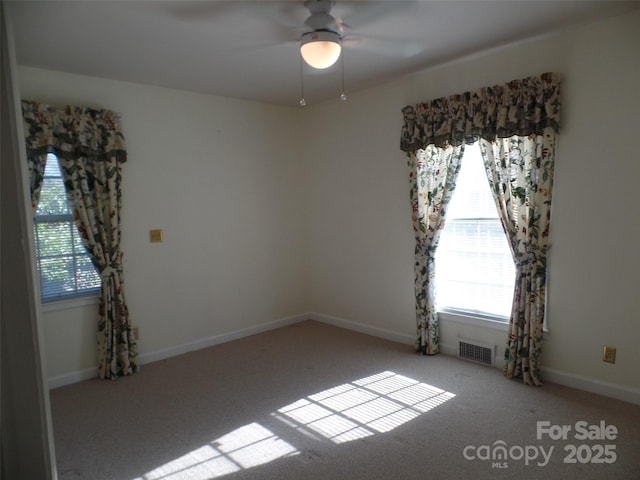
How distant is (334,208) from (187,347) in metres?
2.17

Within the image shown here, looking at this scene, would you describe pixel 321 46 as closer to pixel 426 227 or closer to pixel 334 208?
pixel 426 227

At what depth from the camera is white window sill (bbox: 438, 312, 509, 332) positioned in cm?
346

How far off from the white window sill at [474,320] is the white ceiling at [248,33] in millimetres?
2213

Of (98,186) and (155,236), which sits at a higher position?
(98,186)

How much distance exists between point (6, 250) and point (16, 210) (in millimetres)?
202

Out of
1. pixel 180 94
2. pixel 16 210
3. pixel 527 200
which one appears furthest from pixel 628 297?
pixel 180 94

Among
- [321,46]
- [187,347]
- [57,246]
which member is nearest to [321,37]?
[321,46]

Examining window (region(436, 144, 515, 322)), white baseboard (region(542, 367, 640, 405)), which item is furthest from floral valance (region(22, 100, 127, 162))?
white baseboard (region(542, 367, 640, 405))

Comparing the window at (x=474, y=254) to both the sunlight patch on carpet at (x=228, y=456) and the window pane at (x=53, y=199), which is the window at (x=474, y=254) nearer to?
the sunlight patch on carpet at (x=228, y=456)

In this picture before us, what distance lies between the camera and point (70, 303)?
11.5ft

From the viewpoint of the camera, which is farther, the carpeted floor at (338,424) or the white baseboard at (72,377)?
the white baseboard at (72,377)

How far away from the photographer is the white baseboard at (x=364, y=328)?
4207 millimetres

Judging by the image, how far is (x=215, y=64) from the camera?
337 centimetres

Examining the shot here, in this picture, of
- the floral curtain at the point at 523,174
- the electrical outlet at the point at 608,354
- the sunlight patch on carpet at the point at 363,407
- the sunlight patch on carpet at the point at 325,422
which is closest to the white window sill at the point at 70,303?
the sunlight patch on carpet at the point at 325,422
